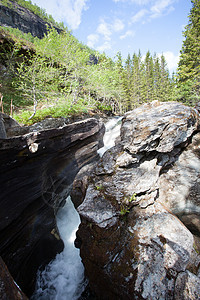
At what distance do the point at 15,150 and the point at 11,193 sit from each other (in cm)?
122

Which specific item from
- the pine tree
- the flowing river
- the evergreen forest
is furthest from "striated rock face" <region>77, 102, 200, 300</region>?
the pine tree

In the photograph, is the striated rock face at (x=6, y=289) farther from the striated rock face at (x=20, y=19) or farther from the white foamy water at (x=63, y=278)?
the striated rock face at (x=20, y=19)

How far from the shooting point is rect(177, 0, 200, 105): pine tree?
45.9ft

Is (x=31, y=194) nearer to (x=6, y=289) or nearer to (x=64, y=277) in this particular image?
(x=6, y=289)

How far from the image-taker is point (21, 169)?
11.8 ft

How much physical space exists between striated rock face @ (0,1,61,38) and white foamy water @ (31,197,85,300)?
55.3 m

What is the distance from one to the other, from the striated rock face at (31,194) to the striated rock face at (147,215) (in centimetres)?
176

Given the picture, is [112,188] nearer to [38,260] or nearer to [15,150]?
[15,150]

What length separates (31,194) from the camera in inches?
159

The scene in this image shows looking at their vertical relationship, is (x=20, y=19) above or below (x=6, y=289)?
above

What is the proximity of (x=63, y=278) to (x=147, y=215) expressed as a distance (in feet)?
12.5

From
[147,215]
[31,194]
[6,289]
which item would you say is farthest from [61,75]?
[6,289]

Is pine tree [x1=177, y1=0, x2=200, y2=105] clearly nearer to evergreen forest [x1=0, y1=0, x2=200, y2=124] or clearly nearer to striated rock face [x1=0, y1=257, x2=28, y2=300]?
evergreen forest [x1=0, y1=0, x2=200, y2=124]

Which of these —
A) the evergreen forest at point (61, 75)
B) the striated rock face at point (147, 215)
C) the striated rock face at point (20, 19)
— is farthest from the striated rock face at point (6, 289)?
the striated rock face at point (20, 19)
